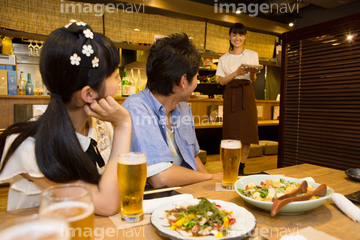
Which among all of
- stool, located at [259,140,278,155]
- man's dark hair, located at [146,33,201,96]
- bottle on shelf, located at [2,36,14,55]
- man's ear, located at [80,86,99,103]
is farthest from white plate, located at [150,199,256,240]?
stool, located at [259,140,278,155]

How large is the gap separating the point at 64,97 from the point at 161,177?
2.01ft

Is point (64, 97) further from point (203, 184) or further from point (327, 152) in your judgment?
point (327, 152)

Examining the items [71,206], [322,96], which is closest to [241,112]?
[322,96]

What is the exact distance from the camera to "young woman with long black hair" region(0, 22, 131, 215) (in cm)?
88

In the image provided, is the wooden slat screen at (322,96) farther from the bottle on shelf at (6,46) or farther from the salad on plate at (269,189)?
the bottle on shelf at (6,46)

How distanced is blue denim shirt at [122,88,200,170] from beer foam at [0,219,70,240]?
106 centimetres

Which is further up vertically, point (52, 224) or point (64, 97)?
point (64, 97)

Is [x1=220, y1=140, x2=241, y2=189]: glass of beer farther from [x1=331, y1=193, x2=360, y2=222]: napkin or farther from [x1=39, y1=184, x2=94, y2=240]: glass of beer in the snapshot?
[x1=39, y1=184, x2=94, y2=240]: glass of beer

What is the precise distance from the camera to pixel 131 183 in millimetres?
787

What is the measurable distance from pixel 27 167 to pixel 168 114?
110 centimetres

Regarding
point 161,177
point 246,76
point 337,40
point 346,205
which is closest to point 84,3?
point 246,76

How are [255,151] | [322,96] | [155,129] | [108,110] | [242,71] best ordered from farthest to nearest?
1. [255,151]
2. [242,71]
3. [322,96]
4. [155,129]
5. [108,110]

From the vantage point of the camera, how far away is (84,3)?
4344 millimetres

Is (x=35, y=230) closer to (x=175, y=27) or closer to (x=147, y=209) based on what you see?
(x=147, y=209)
